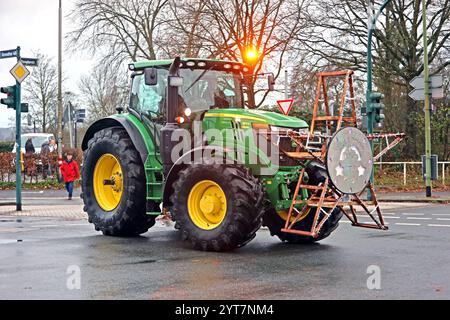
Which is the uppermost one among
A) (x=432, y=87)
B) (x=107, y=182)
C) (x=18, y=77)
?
(x=432, y=87)

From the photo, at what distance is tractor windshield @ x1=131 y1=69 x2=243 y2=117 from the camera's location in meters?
12.2

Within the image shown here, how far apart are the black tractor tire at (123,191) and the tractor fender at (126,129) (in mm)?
204

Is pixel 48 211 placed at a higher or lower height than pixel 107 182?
lower

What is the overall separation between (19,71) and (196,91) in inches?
340

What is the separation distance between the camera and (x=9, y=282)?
8.25 meters

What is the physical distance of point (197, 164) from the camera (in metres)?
10.9

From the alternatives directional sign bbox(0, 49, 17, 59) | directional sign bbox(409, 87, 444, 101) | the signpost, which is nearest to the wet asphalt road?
the signpost

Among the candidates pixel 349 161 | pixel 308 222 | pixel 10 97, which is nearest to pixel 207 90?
pixel 308 222

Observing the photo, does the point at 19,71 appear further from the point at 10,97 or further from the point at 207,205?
the point at 207,205

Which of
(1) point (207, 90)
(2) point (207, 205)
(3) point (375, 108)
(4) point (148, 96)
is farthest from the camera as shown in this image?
(3) point (375, 108)

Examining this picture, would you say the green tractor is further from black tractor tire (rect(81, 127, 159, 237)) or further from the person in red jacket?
the person in red jacket

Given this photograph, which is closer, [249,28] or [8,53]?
[8,53]
